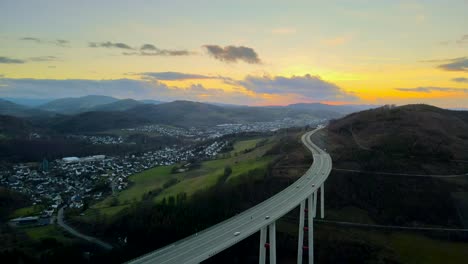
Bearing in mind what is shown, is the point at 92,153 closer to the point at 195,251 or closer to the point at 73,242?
the point at 73,242

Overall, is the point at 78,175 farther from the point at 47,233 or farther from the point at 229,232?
the point at 229,232

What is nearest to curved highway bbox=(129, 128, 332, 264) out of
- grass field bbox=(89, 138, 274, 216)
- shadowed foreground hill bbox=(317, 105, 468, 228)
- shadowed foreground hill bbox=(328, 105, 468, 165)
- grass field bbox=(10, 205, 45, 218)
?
shadowed foreground hill bbox=(317, 105, 468, 228)

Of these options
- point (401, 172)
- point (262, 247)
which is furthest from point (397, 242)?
point (262, 247)

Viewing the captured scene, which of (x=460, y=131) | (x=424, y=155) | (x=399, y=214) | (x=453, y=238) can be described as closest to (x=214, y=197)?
(x=399, y=214)

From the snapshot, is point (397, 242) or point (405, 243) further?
point (397, 242)

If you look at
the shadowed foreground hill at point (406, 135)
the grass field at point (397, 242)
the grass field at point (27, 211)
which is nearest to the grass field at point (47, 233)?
the grass field at point (27, 211)

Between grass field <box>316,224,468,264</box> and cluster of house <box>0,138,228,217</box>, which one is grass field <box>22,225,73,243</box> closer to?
cluster of house <box>0,138,228,217</box>
